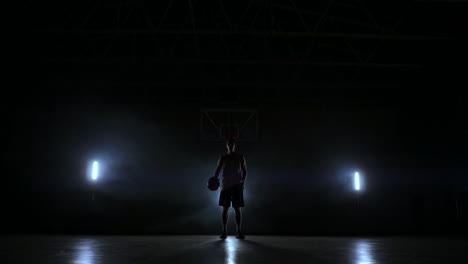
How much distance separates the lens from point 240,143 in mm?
7906

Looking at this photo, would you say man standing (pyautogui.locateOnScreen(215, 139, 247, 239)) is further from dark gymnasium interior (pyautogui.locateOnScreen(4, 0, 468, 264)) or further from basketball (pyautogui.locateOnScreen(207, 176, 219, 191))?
dark gymnasium interior (pyautogui.locateOnScreen(4, 0, 468, 264))

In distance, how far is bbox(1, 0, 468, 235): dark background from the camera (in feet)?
23.6

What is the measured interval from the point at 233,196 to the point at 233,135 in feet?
9.89

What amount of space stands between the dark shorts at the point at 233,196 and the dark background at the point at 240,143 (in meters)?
2.54

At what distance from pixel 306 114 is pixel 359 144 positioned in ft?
5.05

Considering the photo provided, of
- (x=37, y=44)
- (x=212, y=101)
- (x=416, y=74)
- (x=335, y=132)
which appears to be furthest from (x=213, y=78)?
(x=416, y=74)

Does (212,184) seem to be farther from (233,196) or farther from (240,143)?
(240,143)

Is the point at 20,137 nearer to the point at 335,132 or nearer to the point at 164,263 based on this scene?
the point at 164,263

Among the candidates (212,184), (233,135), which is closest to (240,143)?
(233,135)

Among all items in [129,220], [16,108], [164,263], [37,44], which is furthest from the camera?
[16,108]

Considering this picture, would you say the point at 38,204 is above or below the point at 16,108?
below

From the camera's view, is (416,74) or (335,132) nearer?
(416,74)

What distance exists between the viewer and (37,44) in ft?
22.6

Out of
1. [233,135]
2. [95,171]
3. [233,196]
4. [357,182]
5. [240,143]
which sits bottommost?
[233,196]
